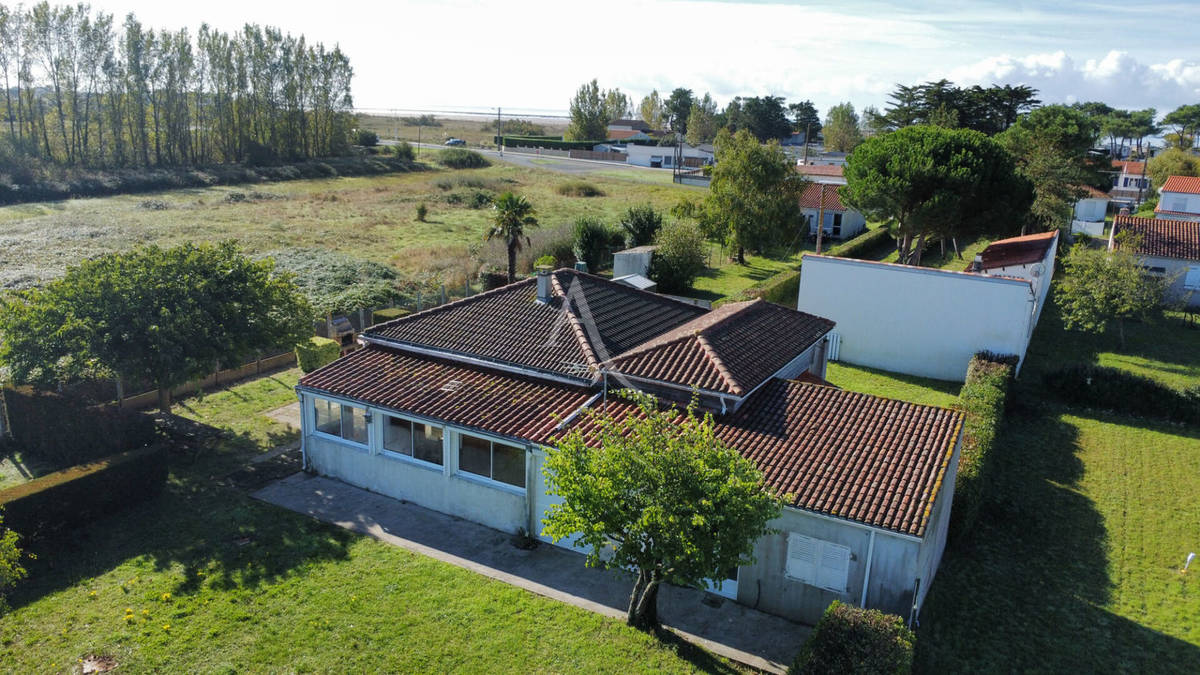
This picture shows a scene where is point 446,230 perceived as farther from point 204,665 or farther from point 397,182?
point 204,665

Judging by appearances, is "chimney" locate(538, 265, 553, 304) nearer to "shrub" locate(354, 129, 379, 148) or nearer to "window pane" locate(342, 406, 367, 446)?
"window pane" locate(342, 406, 367, 446)

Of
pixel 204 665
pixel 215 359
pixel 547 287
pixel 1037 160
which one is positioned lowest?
pixel 204 665

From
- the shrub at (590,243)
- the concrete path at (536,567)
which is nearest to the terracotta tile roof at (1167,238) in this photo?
the shrub at (590,243)

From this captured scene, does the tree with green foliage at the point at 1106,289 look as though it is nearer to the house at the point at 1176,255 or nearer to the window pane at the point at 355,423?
the house at the point at 1176,255

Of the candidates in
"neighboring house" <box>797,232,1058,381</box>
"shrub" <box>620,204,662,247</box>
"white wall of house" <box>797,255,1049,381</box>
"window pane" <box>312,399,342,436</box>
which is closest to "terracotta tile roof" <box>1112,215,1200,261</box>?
"neighboring house" <box>797,232,1058,381</box>

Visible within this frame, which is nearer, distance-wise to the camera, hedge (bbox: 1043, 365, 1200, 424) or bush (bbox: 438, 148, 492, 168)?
hedge (bbox: 1043, 365, 1200, 424)

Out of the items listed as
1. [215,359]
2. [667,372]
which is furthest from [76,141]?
[667,372]

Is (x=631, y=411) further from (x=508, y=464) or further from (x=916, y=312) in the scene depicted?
(x=916, y=312)
